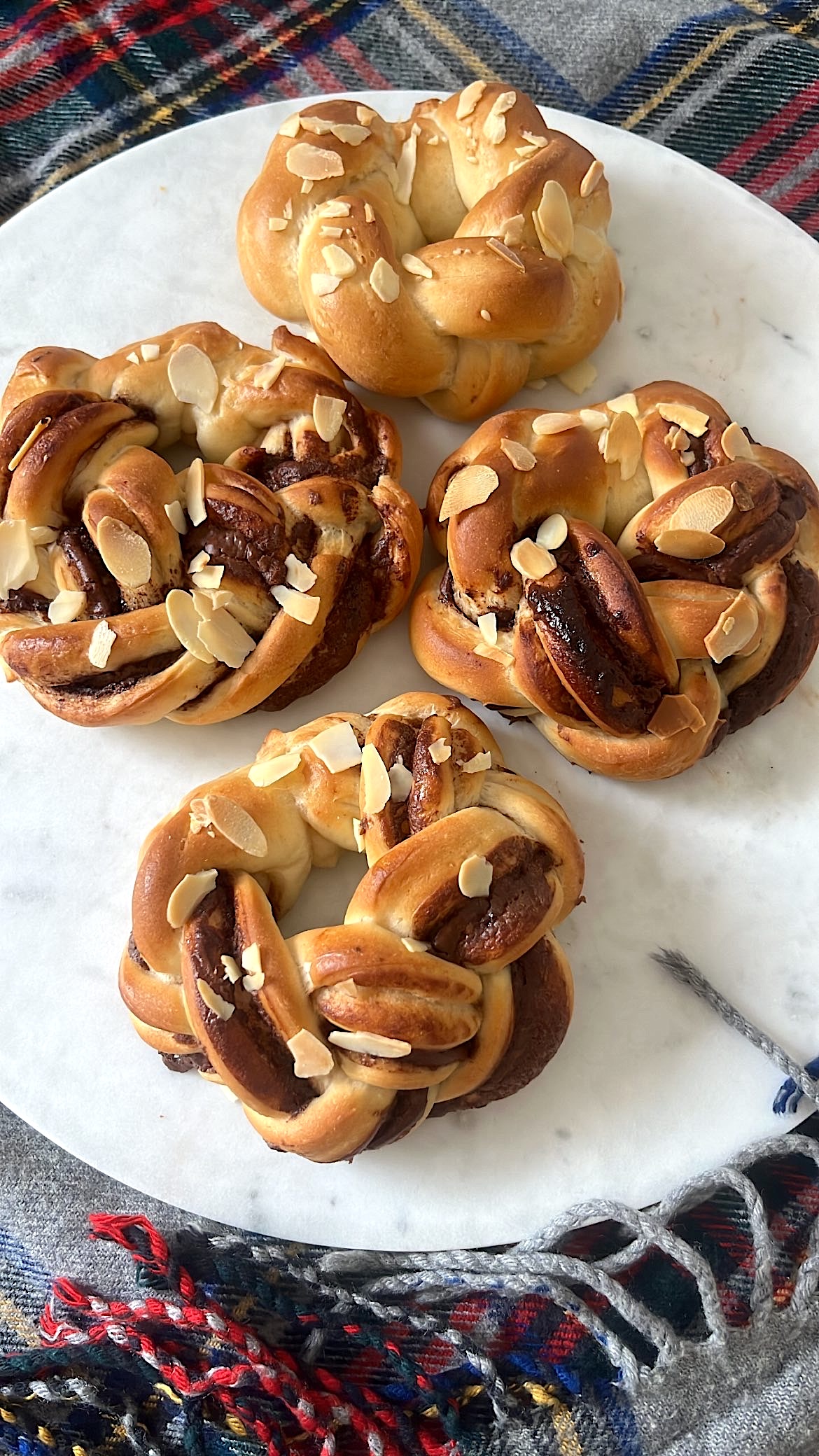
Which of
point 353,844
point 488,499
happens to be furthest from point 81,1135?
point 488,499

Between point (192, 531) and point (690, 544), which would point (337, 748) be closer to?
point (192, 531)

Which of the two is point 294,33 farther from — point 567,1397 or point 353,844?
point 567,1397

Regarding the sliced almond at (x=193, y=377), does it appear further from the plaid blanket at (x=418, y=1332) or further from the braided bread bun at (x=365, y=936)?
the plaid blanket at (x=418, y=1332)

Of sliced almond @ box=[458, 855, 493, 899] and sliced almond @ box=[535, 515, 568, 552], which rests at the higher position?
sliced almond @ box=[535, 515, 568, 552]

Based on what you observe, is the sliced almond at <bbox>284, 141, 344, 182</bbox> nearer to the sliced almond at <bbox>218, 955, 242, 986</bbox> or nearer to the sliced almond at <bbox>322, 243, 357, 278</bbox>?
the sliced almond at <bbox>322, 243, 357, 278</bbox>

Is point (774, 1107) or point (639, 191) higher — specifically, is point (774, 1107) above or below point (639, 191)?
below

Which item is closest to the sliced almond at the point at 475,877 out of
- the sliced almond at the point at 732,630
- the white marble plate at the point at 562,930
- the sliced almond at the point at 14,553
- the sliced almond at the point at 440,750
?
the sliced almond at the point at 440,750

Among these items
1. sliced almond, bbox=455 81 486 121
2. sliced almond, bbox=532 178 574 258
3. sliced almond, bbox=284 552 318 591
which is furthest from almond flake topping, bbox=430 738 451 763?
sliced almond, bbox=455 81 486 121
